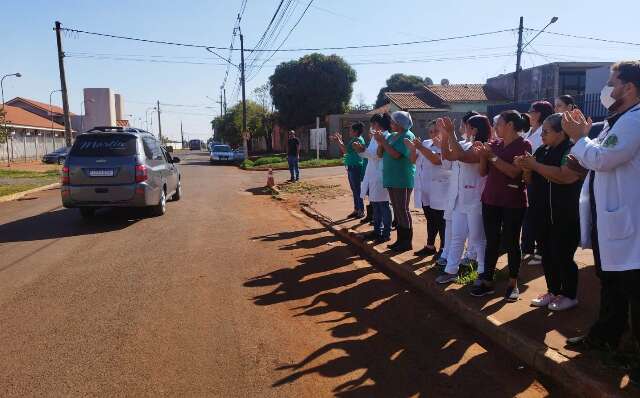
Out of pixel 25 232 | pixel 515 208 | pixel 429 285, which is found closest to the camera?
pixel 515 208

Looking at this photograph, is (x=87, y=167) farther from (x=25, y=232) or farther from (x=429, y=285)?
(x=429, y=285)

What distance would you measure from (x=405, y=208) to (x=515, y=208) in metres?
2.27

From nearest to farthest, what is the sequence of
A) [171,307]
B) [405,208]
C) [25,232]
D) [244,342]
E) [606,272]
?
[606,272], [244,342], [171,307], [405,208], [25,232]

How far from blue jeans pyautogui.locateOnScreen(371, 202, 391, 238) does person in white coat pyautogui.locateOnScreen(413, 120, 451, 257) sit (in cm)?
91

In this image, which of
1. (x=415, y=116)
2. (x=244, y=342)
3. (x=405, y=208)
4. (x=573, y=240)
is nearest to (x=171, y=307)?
(x=244, y=342)

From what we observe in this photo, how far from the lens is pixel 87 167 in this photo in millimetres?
9680

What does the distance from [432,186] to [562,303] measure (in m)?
2.25

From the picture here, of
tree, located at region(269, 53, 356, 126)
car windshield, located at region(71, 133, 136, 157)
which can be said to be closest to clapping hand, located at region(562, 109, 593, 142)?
car windshield, located at region(71, 133, 136, 157)

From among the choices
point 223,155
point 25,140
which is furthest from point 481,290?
point 25,140

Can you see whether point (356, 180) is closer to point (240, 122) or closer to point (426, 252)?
point (426, 252)

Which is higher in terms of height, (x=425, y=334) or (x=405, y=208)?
(x=405, y=208)

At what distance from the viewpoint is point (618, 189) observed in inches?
125

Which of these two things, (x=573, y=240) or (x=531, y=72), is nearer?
(x=573, y=240)

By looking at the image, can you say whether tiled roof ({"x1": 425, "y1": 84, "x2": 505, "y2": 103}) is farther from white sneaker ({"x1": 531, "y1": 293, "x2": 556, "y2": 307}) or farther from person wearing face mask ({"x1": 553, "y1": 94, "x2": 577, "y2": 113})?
white sneaker ({"x1": 531, "y1": 293, "x2": 556, "y2": 307})
